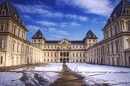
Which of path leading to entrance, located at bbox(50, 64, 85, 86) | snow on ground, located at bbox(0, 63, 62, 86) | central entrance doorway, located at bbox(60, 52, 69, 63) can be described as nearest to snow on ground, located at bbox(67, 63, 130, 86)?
path leading to entrance, located at bbox(50, 64, 85, 86)

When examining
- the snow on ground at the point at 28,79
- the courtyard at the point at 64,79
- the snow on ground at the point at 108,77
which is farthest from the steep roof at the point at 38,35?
the snow on ground at the point at 28,79

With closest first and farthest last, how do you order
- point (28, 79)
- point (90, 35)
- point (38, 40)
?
point (28, 79) < point (38, 40) < point (90, 35)

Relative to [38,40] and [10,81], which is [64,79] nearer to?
[10,81]

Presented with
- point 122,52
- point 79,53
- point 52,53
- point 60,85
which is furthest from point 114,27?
point 52,53

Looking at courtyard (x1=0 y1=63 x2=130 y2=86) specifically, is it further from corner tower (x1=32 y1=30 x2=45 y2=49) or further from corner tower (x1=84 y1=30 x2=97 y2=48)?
corner tower (x1=84 y1=30 x2=97 y2=48)

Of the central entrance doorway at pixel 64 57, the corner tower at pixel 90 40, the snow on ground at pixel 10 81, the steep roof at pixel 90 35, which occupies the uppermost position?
the steep roof at pixel 90 35

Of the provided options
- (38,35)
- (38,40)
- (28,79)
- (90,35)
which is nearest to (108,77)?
(28,79)

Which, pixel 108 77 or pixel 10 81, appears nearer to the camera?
pixel 10 81

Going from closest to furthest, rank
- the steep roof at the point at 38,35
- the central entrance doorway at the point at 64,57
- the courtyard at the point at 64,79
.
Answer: the courtyard at the point at 64,79 < the central entrance doorway at the point at 64,57 < the steep roof at the point at 38,35

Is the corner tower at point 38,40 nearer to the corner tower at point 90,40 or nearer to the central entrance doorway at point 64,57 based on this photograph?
the central entrance doorway at point 64,57

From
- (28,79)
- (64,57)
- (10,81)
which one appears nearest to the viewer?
(10,81)

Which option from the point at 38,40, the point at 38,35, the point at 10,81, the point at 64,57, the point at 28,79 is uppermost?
the point at 38,35

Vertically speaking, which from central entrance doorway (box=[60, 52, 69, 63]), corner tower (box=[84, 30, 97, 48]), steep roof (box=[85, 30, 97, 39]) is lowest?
central entrance doorway (box=[60, 52, 69, 63])

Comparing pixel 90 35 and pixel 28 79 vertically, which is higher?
pixel 90 35
